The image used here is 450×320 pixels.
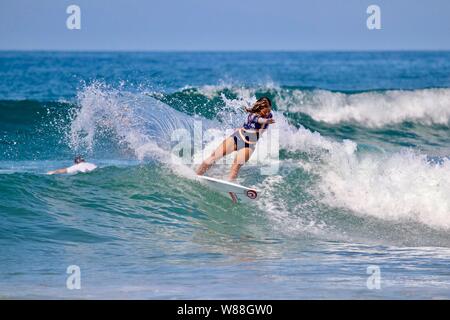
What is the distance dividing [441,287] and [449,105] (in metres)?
21.2

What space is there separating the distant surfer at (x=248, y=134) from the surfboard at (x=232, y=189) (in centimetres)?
14

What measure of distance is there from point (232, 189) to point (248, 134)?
937mm

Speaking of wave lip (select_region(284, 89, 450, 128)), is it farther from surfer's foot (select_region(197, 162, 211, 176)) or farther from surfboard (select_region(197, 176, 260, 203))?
surfer's foot (select_region(197, 162, 211, 176))

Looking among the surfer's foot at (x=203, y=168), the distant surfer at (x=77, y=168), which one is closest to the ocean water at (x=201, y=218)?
the distant surfer at (x=77, y=168)

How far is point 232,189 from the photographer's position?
12430 millimetres

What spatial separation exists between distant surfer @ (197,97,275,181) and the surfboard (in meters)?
0.14

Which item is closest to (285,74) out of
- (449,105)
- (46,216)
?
(449,105)

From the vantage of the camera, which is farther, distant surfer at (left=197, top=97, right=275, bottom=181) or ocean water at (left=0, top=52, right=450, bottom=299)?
distant surfer at (left=197, top=97, right=275, bottom=181)

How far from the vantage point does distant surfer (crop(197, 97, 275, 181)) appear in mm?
11930

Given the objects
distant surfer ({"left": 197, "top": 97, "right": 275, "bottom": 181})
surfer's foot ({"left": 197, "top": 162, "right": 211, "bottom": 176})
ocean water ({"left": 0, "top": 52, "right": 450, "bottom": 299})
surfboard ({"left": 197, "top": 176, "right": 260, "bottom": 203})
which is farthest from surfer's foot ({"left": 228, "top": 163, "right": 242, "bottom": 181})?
ocean water ({"left": 0, "top": 52, "right": 450, "bottom": 299})

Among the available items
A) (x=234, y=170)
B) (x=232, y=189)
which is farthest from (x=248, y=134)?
(x=232, y=189)

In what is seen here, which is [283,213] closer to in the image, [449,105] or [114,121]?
[114,121]

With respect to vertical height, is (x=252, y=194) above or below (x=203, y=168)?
below

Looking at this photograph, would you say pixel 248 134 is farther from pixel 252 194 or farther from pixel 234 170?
pixel 252 194
